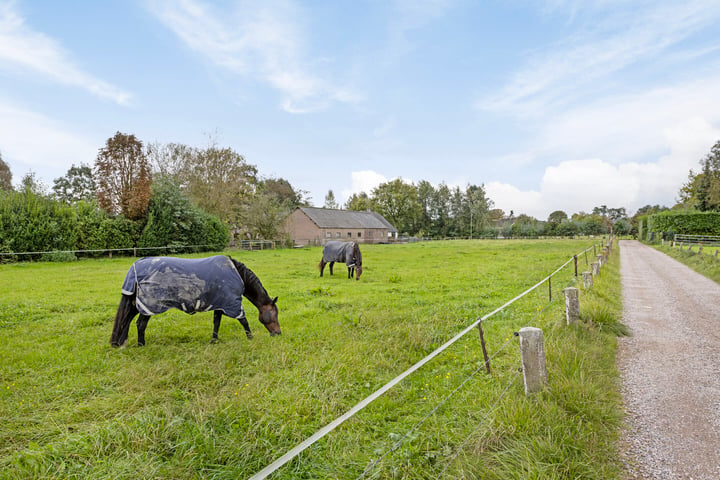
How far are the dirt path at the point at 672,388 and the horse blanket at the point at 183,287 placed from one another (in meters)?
5.44

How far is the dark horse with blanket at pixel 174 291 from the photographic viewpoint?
5.78m

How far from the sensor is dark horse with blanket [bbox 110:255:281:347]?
19.0ft

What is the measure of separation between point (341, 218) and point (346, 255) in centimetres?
4232

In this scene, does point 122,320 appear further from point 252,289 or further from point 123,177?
point 123,177

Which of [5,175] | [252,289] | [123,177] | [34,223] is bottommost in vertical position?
[252,289]

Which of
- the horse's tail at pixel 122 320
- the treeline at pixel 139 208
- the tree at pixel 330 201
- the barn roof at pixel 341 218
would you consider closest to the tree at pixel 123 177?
the treeline at pixel 139 208

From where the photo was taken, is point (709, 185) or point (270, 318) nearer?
point (270, 318)

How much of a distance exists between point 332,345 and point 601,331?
4673 mm

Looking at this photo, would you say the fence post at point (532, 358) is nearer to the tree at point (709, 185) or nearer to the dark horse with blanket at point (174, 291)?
the dark horse with blanket at point (174, 291)

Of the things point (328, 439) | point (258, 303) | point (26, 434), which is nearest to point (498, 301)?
point (258, 303)

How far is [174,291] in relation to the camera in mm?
5805

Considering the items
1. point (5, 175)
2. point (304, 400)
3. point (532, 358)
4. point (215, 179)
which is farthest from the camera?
point (5, 175)

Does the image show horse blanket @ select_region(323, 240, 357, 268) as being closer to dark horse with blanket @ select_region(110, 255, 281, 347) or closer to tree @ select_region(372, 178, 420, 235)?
dark horse with blanket @ select_region(110, 255, 281, 347)

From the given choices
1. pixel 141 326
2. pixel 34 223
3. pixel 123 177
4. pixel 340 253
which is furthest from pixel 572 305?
pixel 123 177
